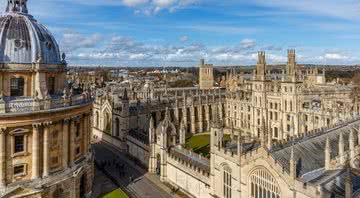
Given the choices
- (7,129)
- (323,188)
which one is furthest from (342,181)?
(7,129)

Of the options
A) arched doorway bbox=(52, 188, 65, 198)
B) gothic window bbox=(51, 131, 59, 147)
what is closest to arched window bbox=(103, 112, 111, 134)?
arched doorway bbox=(52, 188, 65, 198)

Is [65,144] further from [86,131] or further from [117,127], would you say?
[117,127]

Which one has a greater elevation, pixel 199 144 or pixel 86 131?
pixel 86 131

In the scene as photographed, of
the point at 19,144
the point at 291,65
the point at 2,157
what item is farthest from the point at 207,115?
the point at 2,157

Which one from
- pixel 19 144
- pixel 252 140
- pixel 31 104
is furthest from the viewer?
pixel 252 140

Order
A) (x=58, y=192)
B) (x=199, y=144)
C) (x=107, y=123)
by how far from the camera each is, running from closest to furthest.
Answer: (x=58, y=192)
(x=199, y=144)
(x=107, y=123)

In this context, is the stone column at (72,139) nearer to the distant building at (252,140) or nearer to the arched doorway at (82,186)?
the arched doorway at (82,186)

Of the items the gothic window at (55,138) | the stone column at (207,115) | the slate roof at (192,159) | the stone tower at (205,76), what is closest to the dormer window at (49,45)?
the gothic window at (55,138)
